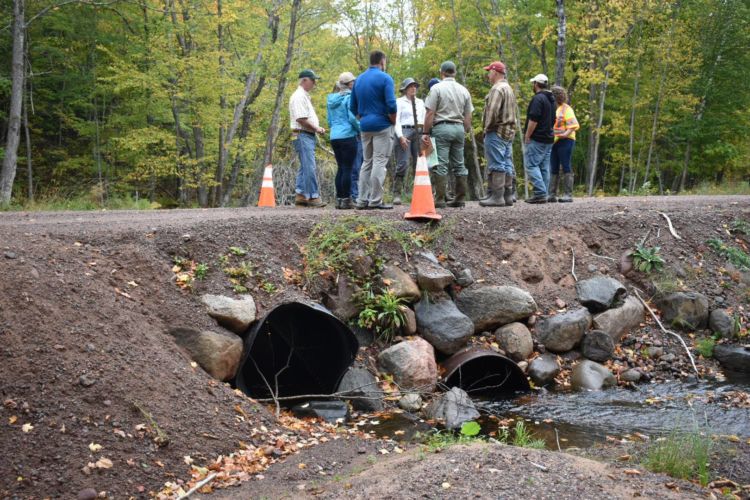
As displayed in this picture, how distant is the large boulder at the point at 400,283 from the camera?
26.2 ft

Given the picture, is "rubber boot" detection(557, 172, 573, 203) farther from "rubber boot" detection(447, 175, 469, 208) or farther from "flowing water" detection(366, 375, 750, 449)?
"flowing water" detection(366, 375, 750, 449)

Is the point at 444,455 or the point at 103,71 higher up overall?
the point at 103,71

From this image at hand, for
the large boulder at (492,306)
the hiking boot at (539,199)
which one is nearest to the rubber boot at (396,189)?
the hiking boot at (539,199)

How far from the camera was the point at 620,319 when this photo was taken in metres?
Result: 9.03

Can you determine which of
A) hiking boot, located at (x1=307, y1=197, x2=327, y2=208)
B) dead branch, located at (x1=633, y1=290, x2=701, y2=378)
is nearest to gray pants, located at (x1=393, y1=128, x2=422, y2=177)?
hiking boot, located at (x1=307, y1=197, x2=327, y2=208)

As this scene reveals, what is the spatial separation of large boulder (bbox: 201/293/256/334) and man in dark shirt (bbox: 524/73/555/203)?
656 cm

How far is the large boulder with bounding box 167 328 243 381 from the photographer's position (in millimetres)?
6086

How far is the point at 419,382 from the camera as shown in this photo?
289 inches

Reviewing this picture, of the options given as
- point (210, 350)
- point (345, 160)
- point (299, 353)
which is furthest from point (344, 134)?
point (210, 350)

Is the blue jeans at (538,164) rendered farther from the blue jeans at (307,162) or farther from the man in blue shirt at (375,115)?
the blue jeans at (307,162)

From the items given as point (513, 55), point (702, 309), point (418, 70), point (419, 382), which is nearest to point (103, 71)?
point (418, 70)

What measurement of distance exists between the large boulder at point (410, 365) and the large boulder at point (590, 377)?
195 centimetres

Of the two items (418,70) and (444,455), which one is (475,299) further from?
(418,70)

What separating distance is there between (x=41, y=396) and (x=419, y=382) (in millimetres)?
4082
